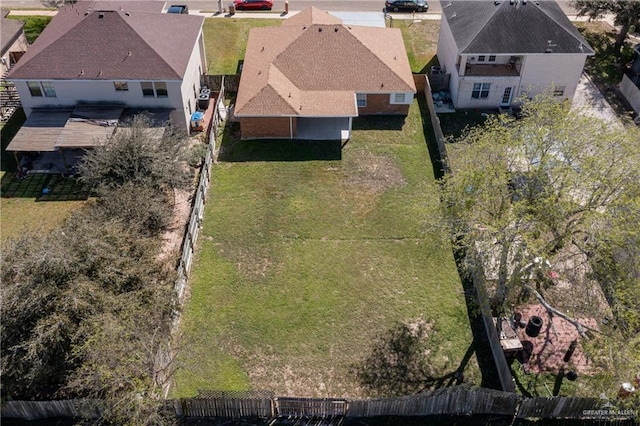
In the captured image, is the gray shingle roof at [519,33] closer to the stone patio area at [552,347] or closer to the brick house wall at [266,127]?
the brick house wall at [266,127]

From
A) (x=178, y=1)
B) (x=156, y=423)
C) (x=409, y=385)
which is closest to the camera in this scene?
(x=156, y=423)

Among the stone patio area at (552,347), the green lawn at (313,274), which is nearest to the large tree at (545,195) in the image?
the green lawn at (313,274)

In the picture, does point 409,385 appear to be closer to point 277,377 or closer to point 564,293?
point 277,377

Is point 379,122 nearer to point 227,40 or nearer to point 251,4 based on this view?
point 227,40

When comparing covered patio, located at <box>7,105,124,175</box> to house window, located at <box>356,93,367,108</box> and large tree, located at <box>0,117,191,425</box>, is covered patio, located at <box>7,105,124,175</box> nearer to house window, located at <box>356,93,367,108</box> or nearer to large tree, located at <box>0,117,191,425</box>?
large tree, located at <box>0,117,191,425</box>

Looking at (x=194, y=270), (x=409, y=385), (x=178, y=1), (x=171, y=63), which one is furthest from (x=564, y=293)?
(x=178, y=1)
